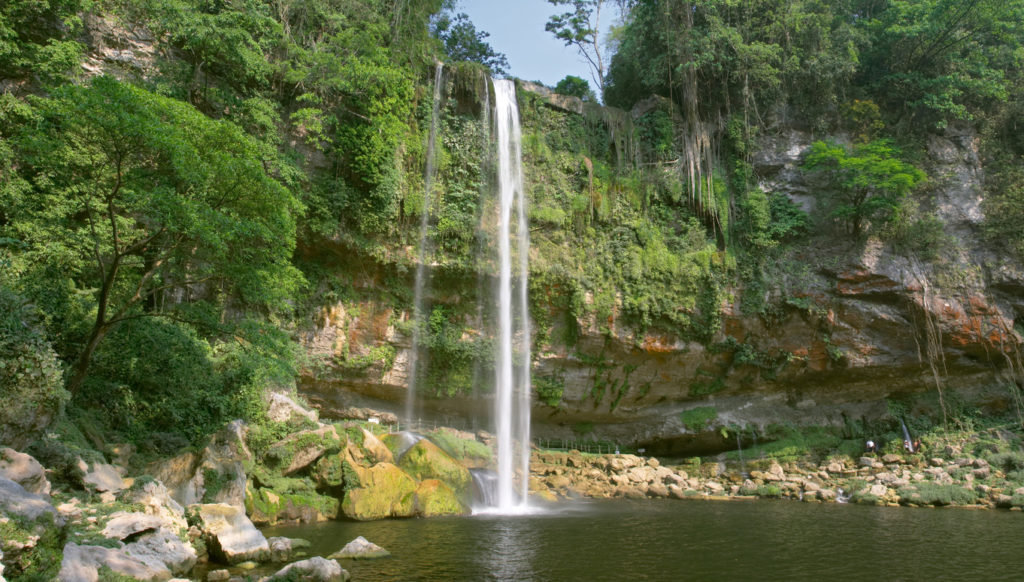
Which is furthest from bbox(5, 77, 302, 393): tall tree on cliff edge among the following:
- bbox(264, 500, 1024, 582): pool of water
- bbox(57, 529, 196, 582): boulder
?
bbox(264, 500, 1024, 582): pool of water

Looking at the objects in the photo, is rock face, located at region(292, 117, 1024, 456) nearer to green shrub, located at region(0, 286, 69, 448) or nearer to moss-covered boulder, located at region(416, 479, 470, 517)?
moss-covered boulder, located at region(416, 479, 470, 517)

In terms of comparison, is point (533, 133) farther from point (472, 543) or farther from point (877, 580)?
point (877, 580)

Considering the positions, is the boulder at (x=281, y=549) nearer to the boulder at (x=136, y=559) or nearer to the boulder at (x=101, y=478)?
the boulder at (x=136, y=559)

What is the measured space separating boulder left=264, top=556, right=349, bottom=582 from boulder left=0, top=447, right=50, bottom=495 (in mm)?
2795

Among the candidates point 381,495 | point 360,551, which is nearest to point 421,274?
point 381,495

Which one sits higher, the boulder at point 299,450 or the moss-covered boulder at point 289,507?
the boulder at point 299,450

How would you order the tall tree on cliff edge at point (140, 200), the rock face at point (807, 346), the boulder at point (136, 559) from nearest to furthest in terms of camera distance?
the boulder at point (136, 559) < the tall tree on cliff edge at point (140, 200) < the rock face at point (807, 346)

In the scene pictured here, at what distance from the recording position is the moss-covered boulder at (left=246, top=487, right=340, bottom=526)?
10211mm

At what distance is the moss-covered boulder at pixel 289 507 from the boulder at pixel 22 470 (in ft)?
14.6

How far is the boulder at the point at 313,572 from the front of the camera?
20.3ft

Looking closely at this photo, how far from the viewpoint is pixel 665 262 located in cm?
2064

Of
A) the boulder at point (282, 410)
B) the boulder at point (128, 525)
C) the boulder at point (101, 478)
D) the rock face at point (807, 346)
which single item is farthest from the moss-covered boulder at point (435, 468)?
the boulder at point (128, 525)

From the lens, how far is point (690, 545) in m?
9.16

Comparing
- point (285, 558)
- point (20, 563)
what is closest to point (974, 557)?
point (285, 558)
